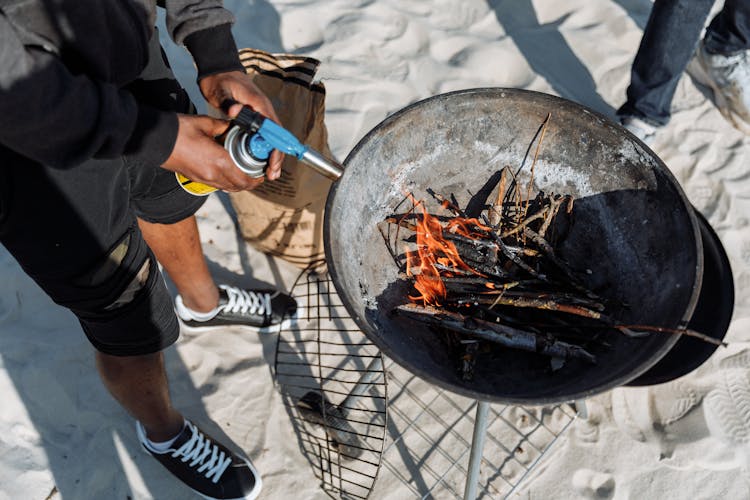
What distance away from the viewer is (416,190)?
197 cm

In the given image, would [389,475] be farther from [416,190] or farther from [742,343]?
[742,343]

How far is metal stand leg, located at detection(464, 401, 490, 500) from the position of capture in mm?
1794

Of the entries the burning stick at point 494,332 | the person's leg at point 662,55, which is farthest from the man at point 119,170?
the person's leg at point 662,55

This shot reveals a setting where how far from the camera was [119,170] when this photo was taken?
1678 millimetres

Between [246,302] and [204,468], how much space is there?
773 millimetres

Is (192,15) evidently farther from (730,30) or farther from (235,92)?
(730,30)

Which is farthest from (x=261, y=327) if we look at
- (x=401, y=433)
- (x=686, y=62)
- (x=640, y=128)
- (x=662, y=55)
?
(x=686, y=62)

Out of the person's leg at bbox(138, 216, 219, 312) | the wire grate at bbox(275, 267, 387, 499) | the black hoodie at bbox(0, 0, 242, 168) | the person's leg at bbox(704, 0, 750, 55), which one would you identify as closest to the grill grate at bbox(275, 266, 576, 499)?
the wire grate at bbox(275, 267, 387, 499)

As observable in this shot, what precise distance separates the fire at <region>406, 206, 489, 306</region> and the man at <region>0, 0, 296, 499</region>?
54 centimetres

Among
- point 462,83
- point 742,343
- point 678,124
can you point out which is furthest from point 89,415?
point 678,124

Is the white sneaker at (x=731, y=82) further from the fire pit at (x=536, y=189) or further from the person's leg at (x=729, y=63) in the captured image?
the fire pit at (x=536, y=189)

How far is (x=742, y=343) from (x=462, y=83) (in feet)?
6.89

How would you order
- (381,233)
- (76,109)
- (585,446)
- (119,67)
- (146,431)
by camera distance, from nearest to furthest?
(76,109) < (119,67) < (381,233) < (146,431) < (585,446)

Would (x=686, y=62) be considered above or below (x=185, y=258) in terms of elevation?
above
